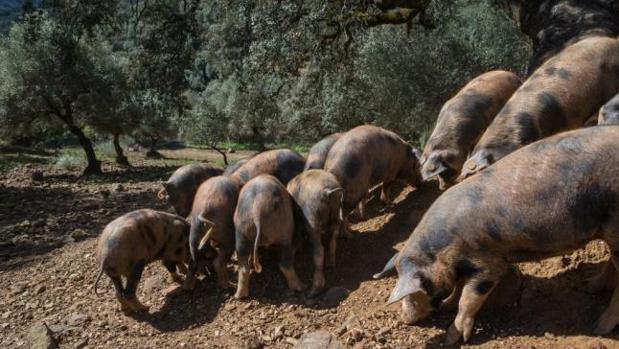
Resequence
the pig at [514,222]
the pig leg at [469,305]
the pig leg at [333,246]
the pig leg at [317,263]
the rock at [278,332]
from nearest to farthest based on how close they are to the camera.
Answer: the pig at [514,222]
the pig leg at [469,305]
the rock at [278,332]
the pig leg at [317,263]
the pig leg at [333,246]

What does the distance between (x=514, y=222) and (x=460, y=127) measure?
10.1ft

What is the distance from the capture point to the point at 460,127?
7.04 meters

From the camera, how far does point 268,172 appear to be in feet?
24.4

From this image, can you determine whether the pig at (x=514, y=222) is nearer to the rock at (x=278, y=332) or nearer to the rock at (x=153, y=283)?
the rock at (x=278, y=332)

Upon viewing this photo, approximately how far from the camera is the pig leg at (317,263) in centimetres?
572

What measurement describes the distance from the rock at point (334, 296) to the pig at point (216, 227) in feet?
4.11

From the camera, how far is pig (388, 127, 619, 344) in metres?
3.92

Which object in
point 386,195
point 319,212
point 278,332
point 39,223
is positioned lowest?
point 39,223

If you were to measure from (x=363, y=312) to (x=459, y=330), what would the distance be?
1.00 metres

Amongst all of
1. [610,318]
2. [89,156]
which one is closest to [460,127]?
[610,318]

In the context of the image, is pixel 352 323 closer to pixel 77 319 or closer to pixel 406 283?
pixel 406 283

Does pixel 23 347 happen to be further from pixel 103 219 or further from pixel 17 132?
pixel 17 132

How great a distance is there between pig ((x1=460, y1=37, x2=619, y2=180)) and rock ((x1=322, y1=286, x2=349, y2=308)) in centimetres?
172

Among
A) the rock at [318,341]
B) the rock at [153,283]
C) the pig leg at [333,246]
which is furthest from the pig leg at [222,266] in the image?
the rock at [318,341]
